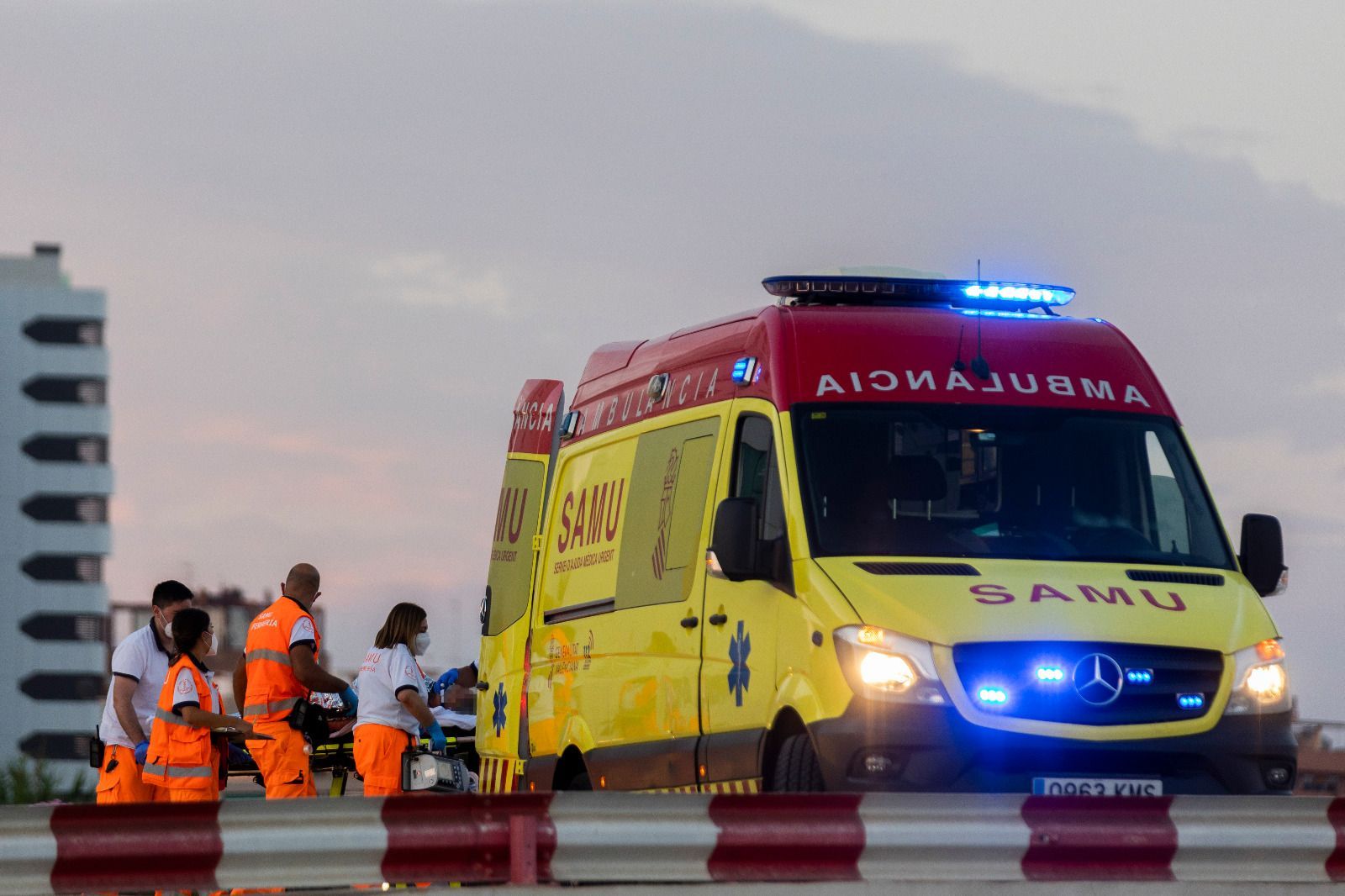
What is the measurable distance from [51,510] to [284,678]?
120403mm

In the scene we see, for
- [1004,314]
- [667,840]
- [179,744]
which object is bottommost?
[667,840]

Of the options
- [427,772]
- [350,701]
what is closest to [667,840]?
[427,772]

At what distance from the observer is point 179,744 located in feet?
39.3

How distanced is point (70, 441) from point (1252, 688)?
125 m

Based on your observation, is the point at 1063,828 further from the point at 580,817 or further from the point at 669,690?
the point at 669,690

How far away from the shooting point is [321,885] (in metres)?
7.92

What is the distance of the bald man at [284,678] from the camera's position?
13.0 m

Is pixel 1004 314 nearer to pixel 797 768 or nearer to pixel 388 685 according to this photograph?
pixel 797 768

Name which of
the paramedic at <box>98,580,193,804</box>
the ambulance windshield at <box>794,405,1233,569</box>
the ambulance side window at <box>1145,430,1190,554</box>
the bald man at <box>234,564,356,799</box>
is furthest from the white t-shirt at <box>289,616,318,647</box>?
the ambulance side window at <box>1145,430,1190,554</box>

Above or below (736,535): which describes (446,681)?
below

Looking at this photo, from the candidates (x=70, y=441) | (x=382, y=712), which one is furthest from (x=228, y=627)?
(x=382, y=712)

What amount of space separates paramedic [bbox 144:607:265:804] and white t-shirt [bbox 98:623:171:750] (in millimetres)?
366

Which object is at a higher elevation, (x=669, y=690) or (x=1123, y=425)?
(x=1123, y=425)

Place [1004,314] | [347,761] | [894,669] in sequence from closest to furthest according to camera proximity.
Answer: [894,669] < [1004,314] < [347,761]
